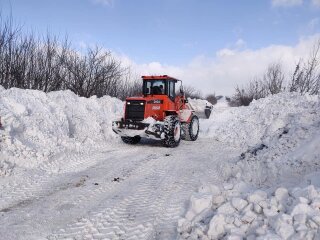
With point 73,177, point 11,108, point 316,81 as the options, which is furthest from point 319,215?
point 316,81

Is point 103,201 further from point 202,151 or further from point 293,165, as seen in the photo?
point 202,151

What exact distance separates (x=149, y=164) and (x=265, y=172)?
356 centimetres

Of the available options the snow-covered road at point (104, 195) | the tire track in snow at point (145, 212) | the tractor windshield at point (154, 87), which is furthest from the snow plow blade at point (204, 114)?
the tire track in snow at point (145, 212)

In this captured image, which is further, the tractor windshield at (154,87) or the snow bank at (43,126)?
the tractor windshield at (154,87)

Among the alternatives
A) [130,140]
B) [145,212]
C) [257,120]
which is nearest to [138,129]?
[130,140]

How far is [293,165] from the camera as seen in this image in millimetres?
7430

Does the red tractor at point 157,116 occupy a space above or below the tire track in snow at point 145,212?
above

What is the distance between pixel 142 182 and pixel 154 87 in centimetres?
658

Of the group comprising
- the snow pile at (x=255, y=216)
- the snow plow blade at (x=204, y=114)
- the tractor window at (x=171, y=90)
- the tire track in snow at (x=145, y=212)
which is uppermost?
the tractor window at (x=171, y=90)

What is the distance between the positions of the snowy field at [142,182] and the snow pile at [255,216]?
14mm

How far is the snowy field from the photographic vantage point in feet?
16.6

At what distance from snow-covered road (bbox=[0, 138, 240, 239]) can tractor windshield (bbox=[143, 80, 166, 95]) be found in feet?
10.5

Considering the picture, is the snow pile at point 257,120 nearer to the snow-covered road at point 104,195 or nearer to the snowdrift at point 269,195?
the snow-covered road at point 104,195

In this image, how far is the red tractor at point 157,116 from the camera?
12.9 metres
